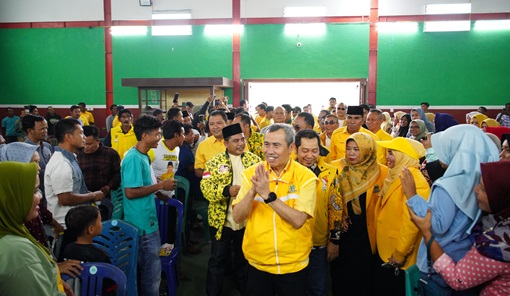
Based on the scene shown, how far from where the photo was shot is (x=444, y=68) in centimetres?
1169

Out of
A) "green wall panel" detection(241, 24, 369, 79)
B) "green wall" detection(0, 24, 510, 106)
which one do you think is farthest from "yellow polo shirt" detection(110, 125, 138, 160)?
"green wall panel" detection(241, 24, 369, 79)

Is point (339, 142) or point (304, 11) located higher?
point (304, 11)

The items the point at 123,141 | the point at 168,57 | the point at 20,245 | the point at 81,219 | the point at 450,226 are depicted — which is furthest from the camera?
the point at 168,57

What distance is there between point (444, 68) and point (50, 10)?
43.6 ft

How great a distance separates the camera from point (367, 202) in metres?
2.82

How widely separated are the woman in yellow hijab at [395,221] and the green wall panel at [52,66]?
1215cm

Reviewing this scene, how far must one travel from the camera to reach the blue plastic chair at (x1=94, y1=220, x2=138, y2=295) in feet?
8.45

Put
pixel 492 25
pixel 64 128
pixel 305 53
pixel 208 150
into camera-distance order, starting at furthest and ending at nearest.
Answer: pixel 305 53, pixel 492 25, pixel 208 150, pixel 64 128

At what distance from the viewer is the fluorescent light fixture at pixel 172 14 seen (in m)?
12.3

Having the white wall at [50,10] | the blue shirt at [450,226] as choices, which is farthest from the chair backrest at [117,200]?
the white wall at [50,10]

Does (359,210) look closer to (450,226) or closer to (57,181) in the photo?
(450,226)

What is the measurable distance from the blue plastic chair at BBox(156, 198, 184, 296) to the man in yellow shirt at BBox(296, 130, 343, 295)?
120 cm

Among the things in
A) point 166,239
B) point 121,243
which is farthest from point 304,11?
point 121,243

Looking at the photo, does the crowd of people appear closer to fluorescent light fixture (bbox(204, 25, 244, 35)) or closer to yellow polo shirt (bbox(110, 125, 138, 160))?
yellow polo shirt (bbox(110, 125, 138, 160))
